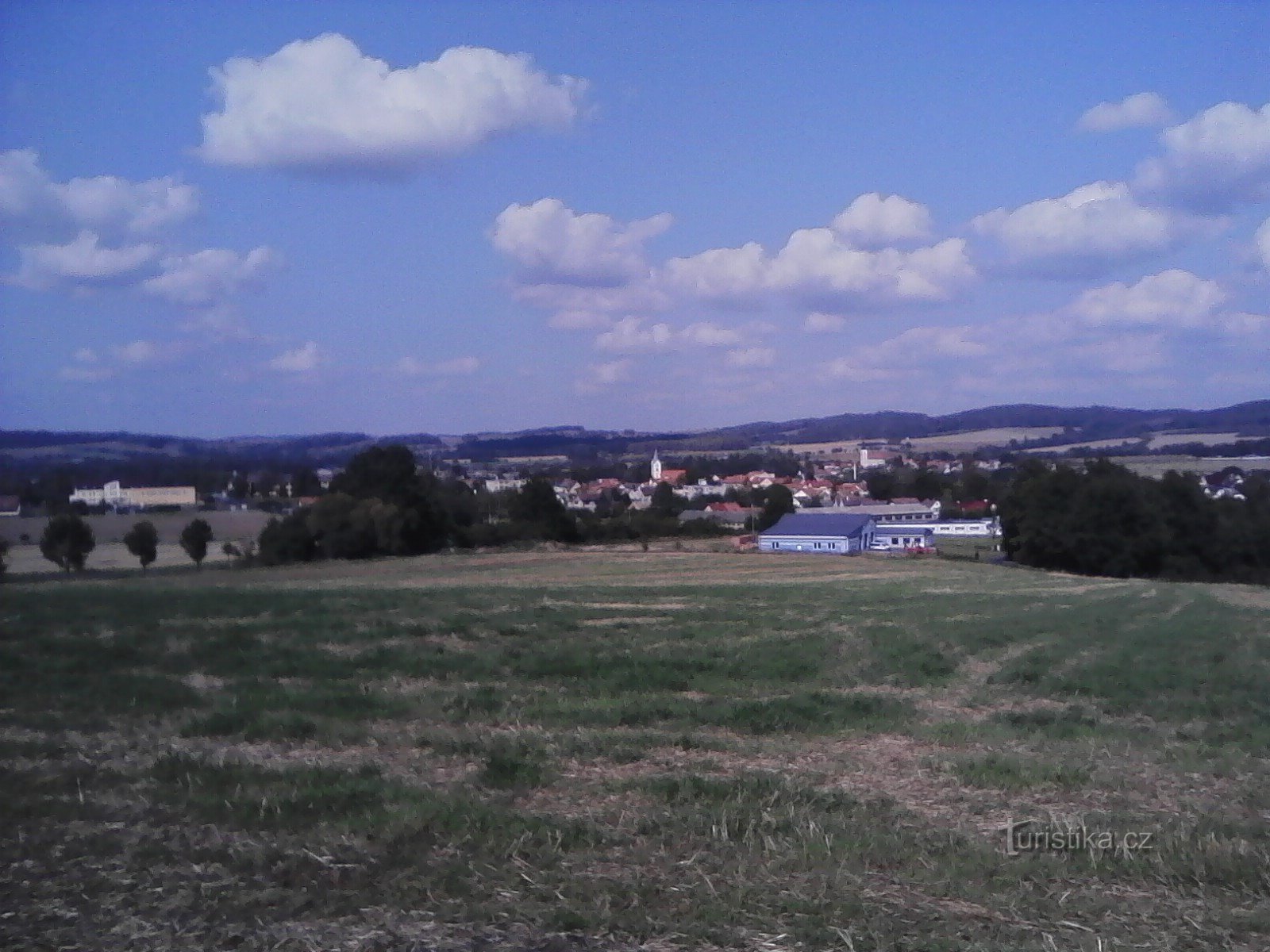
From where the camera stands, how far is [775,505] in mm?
87250

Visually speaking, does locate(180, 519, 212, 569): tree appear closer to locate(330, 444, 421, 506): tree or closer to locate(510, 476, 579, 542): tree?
locate(330, 444, 421, 506): tree

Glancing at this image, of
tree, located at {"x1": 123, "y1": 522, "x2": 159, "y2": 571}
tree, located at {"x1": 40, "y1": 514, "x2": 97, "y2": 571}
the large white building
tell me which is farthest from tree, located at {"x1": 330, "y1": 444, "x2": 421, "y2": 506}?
tree, located at {"x1": 40, "y1": 514, "x2": 97, "y2": 571}

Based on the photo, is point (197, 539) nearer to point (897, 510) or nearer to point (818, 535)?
point (818, 535)

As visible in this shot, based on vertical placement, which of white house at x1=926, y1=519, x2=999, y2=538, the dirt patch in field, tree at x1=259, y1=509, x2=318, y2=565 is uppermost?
the dirt patch in field

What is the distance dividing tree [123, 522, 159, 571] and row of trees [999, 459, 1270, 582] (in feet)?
153

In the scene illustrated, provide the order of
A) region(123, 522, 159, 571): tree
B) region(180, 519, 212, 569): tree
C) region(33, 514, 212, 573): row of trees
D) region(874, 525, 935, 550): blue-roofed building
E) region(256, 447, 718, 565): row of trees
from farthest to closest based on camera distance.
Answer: region(874, 525, 935, 550): blue-roofed building, region(256, 447, 718, 565): row of trees, region(180, 519, 212, 569): tree, region(123, 522, 159, 571): tree, region(33, 514, 212, 573): row of trees

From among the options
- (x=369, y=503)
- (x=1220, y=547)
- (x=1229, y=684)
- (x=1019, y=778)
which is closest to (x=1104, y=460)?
(x=1220, y=547)

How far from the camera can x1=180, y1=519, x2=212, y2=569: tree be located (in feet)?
163

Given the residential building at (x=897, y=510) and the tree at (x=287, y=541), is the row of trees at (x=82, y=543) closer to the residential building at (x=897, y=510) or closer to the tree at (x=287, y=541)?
the tree at (x=287, y=541)

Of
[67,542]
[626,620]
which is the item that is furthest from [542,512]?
[626,620]

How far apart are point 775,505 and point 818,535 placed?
1498cm

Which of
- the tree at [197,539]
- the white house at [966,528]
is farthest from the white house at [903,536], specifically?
the tree at [197,539]

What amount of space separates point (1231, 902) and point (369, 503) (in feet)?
175

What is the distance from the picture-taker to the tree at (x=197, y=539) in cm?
4962
